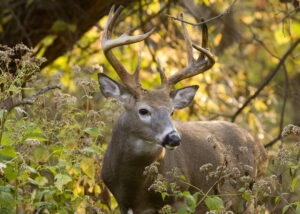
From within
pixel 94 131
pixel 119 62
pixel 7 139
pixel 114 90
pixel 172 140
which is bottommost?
pixel 172 140

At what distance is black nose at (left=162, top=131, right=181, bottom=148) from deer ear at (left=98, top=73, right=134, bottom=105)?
79cm

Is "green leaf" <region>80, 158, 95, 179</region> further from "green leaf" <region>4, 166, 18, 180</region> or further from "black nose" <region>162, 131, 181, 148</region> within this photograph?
"green leaf" <region>4, 166, 18, 180</region>

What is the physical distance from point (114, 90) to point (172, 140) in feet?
3.65

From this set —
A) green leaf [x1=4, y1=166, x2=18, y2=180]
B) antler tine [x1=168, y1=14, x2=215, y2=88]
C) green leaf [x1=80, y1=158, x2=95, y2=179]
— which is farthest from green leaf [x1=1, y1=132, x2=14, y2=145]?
antler tine [x1=168, y1=14, x2=215, y2=88]

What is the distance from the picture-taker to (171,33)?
31.0 feet

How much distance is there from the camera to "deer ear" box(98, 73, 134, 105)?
609 cm

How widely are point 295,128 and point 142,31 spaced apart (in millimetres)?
4905

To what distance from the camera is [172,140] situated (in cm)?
535

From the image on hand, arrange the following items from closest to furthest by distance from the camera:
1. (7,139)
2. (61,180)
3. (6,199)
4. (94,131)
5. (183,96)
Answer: (6,199)
(7,139)
(61,180)
(94,131)
(183,96)

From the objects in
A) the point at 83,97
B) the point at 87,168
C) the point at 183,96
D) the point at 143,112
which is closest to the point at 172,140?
the point at 143,112

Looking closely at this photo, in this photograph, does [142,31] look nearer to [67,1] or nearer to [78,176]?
[67,1]

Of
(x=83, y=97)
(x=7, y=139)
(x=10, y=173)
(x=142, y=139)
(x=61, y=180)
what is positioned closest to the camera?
(x=10, y=173)

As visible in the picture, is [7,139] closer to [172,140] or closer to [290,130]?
[172,140]

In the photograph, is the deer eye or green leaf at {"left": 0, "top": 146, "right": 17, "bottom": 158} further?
the deer eye
